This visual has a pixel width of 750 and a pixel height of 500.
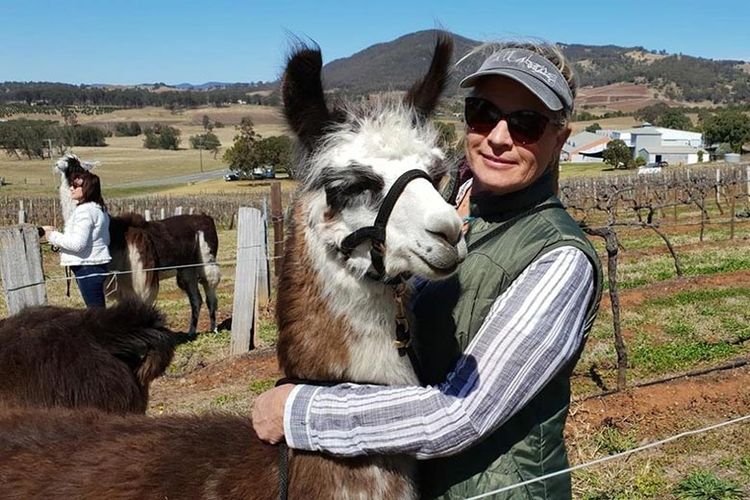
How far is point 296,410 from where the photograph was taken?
1.82 metres

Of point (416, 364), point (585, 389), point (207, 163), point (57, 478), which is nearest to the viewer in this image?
point (416, 364)

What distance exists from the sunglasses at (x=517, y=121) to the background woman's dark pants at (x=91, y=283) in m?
6.90

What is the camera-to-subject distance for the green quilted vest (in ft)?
5.87

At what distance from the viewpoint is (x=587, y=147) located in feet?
323

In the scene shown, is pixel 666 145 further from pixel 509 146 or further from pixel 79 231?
pixel 509 146

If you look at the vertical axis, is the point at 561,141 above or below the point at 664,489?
above

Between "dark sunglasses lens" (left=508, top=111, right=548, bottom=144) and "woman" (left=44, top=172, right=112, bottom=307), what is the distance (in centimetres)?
676

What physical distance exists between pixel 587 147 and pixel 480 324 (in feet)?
336

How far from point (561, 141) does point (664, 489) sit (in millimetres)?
3871

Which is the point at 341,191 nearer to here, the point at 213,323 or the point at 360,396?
the point at 360,396

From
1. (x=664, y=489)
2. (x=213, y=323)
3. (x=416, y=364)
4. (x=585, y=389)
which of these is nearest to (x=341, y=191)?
(x=416, y=364)

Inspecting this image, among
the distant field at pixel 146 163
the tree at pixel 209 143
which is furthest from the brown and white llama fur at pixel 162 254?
the tree at pixel 209 143

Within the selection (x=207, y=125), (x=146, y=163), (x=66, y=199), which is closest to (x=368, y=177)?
(x=66, y=199)

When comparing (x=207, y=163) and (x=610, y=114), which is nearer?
(x=207, y=163)
